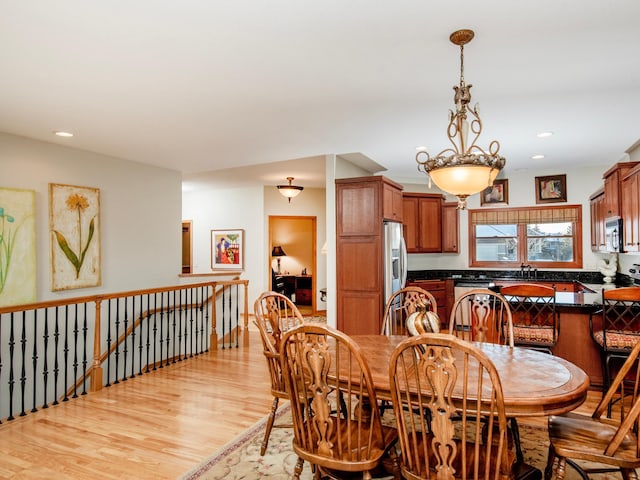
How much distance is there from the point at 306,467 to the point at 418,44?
2.66 m

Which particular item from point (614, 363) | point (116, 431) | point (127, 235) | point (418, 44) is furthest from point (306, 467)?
point (127, 235)

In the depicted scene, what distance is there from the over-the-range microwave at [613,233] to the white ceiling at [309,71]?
0.92 m

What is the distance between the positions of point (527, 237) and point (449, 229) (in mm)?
1257

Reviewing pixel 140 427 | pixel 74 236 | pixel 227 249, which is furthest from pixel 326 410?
pixel 227 249

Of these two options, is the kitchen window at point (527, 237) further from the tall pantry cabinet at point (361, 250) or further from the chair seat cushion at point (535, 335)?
the chair seat cushion at point (535, 335)

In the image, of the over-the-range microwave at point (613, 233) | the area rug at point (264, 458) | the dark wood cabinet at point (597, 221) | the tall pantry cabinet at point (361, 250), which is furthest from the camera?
the dark wood cabinet at point (597, 221)

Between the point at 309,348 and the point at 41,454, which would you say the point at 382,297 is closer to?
the point at 309,348

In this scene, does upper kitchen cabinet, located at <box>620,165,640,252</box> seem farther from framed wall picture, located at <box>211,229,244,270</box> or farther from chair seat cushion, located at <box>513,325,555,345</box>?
framed wall picture, located at <box>211,229,244,270</box>

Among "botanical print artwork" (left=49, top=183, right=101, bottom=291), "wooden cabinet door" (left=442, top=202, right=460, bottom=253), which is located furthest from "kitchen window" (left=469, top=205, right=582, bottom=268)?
"botanical print artwork" (left=49, top=183, right=101, bottom=291)

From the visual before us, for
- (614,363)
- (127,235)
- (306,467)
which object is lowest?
(306,467)

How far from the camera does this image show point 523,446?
279 cm

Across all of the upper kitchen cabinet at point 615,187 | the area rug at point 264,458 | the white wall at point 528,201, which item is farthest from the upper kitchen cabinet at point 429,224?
the area rug at point 264,458

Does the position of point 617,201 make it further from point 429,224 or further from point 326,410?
point 326,410

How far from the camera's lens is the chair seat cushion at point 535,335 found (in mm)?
3479
